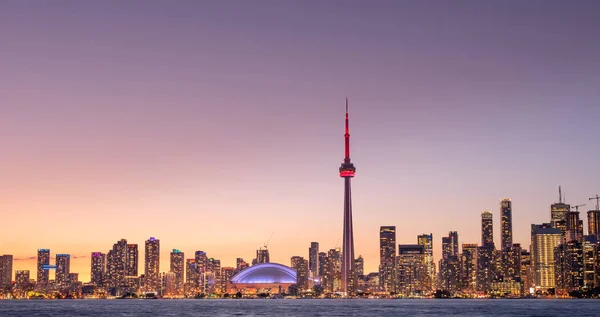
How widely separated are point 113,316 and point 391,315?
68.6m

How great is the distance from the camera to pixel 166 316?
18938 centimetres

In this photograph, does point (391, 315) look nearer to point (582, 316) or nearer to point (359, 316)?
point (359, 316)

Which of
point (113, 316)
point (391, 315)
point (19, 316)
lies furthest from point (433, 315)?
point (19, 316)

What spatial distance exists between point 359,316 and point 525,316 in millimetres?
39484

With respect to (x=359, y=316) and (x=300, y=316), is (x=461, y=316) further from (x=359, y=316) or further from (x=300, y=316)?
(x=300, y=316)

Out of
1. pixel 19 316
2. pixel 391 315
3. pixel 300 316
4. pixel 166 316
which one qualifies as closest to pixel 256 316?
pixel 300 316

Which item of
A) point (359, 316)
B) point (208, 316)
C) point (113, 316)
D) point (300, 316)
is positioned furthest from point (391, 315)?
point (113, 316)

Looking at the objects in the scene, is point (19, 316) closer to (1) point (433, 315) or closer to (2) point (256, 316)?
(2) point (256, 316)

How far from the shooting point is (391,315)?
638ft

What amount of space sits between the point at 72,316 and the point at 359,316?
233ft

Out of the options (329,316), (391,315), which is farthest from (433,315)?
(329,316)

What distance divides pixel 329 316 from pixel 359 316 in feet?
25.3

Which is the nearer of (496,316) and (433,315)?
(496,316)

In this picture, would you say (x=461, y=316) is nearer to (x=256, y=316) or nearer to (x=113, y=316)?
(x=256, y=316)
